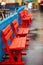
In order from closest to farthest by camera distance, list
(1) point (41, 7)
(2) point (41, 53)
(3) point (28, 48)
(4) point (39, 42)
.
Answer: (2) point (41, 53), (3) point (28, 48), (4) point (39, 42), (1) point (41, 7)

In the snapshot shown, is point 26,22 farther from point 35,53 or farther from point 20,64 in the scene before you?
point 20,64

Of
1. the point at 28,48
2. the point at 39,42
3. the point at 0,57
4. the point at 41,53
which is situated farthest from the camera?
the point at 39,42

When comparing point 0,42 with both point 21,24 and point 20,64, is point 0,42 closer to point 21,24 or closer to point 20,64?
point 20,64

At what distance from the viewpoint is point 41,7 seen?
2892cm

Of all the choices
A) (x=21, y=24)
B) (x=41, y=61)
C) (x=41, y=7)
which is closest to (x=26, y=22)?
(x=21, y=24)

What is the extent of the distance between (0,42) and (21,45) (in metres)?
0.55

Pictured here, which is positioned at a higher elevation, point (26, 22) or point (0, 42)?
point (0, 42)

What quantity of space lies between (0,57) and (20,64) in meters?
0.64

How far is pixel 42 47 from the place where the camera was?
764 centimetres

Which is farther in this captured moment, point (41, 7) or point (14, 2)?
point (14, 2)

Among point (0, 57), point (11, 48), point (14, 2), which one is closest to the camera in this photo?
point (11, 48)

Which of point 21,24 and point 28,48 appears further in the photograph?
point 21,24

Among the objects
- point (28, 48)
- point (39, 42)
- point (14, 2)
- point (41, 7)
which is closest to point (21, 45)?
point (28, 48)

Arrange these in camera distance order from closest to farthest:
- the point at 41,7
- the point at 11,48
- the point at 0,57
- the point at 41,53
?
the point at 11,48, the point at 0,57, the point at 41,53, the point at 41,7
